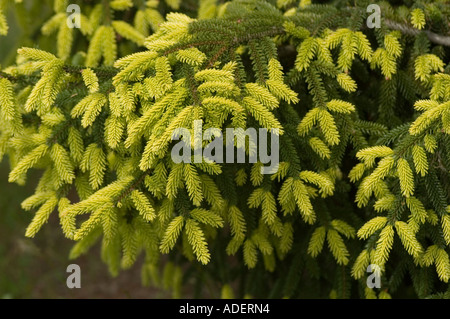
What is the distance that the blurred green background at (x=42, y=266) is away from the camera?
20.2 ft

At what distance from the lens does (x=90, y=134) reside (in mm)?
2645

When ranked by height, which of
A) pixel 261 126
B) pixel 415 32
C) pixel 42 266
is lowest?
pixel 261 126

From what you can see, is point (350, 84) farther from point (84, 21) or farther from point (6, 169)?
point (6, 169)

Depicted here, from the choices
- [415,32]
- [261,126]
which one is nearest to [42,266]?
[261,126]

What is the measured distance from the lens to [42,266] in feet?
21.7

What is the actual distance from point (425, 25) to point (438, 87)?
554mm

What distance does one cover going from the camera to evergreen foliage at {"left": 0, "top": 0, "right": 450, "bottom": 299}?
2.22 metres

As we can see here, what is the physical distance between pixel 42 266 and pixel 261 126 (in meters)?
5.31

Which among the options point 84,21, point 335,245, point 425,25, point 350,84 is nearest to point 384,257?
point 335,245

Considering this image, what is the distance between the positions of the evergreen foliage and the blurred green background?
3532 mm

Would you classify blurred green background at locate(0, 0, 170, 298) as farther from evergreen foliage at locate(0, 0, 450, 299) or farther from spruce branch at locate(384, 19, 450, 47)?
spruce branch at locate(384, 19, 450, 47)

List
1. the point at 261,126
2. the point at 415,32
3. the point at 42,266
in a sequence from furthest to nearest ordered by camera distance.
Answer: the point at 42,266 < the point at 415,32 < the point at 261,126

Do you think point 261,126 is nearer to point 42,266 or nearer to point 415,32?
point 415,32

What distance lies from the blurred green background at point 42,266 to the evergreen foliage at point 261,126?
3532mm
